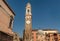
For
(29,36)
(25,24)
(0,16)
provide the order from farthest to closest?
(25,24)
(29,36)
(0,16)

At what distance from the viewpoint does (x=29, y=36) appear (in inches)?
1255

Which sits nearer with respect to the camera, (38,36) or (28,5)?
(38,36)

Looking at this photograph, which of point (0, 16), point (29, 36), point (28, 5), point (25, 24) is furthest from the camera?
point (28, 5)

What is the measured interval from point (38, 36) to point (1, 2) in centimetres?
2262

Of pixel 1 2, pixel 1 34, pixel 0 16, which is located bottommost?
pixel 1 34

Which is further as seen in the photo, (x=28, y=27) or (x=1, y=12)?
(x=28, y=27)

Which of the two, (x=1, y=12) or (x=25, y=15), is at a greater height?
(x=25, y=15)

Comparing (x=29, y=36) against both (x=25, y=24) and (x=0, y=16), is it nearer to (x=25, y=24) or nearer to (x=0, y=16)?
(x=25, y=24)

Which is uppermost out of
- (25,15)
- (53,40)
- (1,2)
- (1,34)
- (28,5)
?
(28,5)

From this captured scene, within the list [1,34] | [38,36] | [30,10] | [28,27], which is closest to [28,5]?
[30,10]

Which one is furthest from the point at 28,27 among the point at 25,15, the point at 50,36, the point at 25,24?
the point at 50,36

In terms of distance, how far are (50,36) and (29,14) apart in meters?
21.3

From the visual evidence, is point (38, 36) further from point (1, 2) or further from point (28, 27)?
point (1, 2)

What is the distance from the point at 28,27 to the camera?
3388 cm
